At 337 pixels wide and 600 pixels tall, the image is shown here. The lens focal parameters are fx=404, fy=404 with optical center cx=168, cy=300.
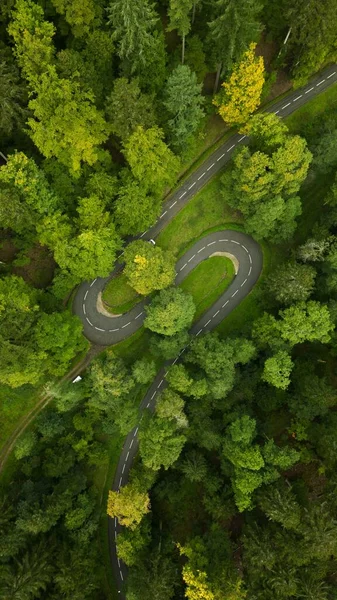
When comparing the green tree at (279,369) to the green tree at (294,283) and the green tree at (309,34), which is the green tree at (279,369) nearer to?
the green tree at (294,283)

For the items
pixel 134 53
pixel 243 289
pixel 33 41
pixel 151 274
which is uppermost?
pixel 33 41

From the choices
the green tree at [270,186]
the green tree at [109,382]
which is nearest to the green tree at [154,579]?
the green tree at [109,382]

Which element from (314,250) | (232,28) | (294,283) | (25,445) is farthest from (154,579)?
(232,28)

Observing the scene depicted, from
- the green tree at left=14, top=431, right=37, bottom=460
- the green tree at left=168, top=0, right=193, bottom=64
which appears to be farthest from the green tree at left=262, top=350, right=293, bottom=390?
the green tree at left=168, top=0, right=193, bottom=64

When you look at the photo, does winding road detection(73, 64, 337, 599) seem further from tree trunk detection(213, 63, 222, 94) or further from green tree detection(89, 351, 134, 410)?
green tree detection(89, 351, 134, 410)

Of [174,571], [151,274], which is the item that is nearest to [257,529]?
[174,571]

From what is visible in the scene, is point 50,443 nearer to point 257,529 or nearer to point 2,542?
point 2,542

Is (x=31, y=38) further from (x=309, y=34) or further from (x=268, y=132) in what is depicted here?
(x=309, y=34)
